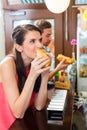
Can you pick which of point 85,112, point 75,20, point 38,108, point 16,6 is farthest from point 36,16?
point 38,108

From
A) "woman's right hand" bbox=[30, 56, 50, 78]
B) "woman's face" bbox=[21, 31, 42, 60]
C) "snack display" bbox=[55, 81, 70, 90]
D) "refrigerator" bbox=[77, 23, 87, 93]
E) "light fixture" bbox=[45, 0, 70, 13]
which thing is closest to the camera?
"woman's right hand" bbox=[30, 56, 50, 78]

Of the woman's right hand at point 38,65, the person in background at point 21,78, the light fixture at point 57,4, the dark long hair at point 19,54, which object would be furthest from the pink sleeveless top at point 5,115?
the light fixture at point 57,4

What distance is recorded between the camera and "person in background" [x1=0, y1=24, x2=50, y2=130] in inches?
42.9

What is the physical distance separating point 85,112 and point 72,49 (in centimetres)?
108

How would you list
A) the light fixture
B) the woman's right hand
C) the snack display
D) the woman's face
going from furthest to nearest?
the light fixture < the snack display < the woman's face < the woman's right hand

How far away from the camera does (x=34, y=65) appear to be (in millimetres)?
1086

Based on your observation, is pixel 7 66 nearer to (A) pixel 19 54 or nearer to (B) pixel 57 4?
(A) pixel 19 54

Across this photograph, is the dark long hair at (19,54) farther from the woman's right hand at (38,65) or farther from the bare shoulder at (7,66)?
the woman's right hand at (38,65)

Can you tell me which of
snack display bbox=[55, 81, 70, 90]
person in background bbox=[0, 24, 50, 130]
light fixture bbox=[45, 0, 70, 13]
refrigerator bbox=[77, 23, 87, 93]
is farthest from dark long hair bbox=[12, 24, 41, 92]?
refrigerator bbox=[77, 23, 87, 93]

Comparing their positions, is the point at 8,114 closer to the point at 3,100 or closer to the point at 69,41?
A: the point at 3,100

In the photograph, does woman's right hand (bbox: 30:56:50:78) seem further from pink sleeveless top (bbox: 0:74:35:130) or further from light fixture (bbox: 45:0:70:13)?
light fixture (bbox: 45:0:70:13)

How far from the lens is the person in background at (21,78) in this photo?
1091mm

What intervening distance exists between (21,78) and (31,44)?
193 mm

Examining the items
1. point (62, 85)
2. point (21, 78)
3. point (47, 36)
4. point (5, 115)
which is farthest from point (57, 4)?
point (5, 115)
